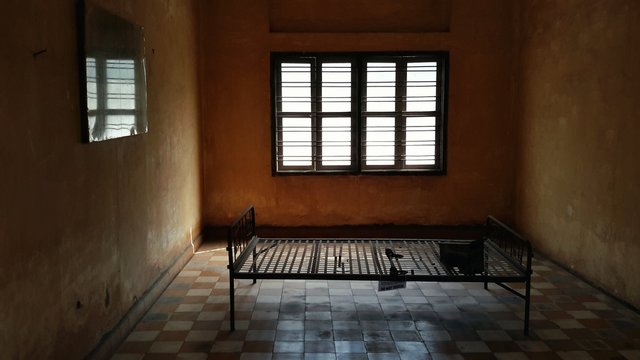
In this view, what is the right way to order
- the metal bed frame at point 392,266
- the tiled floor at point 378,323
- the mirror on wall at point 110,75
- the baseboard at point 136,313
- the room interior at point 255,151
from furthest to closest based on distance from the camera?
the metal bed frame at point 392,266
the tiled floor at point 378,323
the baseboard at point 136,313
the mirror on wall at point 110,75
the room interior at point 255,151

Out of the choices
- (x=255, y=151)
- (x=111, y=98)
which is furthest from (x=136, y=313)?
(x=255, y=151)

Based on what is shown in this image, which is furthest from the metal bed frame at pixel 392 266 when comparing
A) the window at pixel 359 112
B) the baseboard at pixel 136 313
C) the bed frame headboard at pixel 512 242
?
the window at pixel 359 112

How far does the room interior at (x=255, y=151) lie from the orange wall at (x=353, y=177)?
2 cm

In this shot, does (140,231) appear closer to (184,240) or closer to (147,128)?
(147,128)

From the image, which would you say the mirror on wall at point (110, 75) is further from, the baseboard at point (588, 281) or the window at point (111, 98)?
the baseboard at point (588, 281)

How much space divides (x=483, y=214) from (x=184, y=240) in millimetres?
3921

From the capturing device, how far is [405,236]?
7910 mm

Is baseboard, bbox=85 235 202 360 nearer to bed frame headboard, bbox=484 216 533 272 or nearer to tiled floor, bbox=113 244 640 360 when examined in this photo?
tiled floor, bbox=113 244 640 360

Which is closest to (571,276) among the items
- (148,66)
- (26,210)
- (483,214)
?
(483,214)

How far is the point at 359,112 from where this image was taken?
7.72m

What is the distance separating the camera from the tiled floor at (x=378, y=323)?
14.2ft

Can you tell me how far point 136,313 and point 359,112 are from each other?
4029mm

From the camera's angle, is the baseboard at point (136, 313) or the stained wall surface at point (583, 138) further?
the stained wall surface at point (583, 138)

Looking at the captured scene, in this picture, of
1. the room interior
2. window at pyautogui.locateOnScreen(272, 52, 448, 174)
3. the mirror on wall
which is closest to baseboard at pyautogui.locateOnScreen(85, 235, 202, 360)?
the room interior
